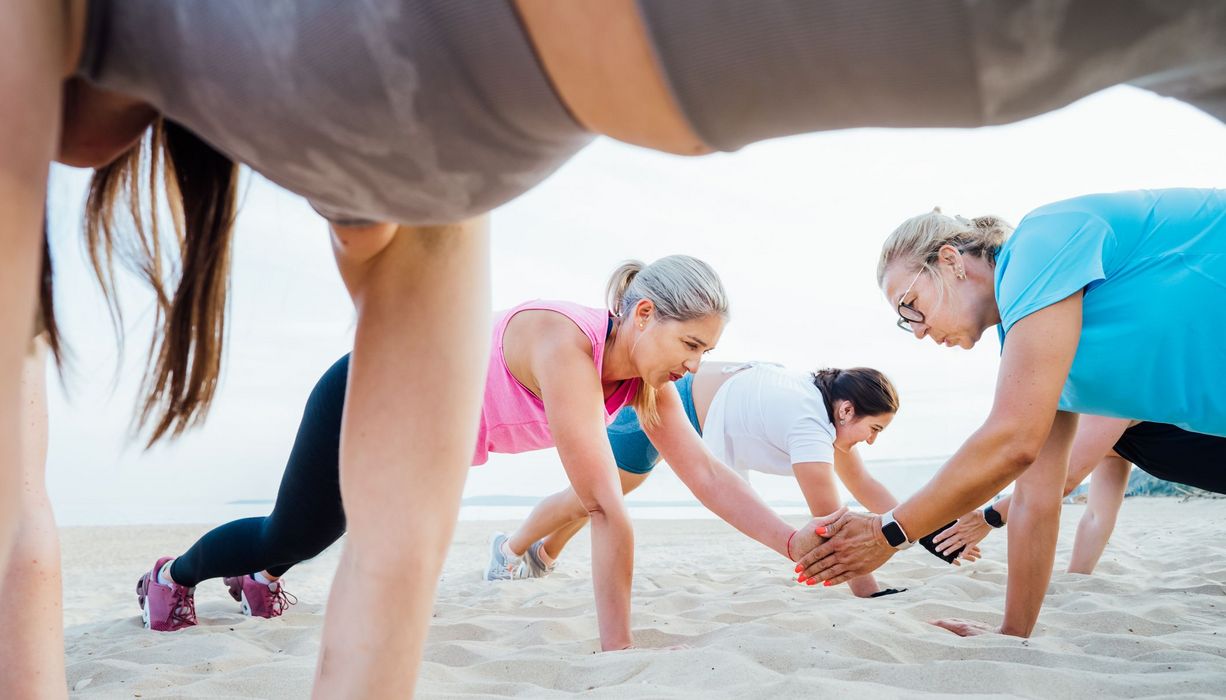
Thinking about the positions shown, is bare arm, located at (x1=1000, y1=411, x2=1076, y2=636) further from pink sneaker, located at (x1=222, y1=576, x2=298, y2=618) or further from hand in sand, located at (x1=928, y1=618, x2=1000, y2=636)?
pink sneaker, located at (x1=222, y1=576, x2=298, y2=618)

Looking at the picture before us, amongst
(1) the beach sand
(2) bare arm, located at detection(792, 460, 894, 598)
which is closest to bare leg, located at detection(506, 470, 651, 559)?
(1) the beach sand

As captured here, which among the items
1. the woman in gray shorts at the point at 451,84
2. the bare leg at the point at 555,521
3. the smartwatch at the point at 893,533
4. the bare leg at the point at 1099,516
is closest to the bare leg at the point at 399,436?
the woman in gray shorts at the point at 451,84

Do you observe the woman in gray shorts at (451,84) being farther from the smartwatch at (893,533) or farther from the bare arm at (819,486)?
the bare arm at (819,486)

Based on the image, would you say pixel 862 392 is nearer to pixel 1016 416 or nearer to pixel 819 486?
pixel 819 486

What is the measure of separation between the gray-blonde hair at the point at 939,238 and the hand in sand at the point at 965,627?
1.00m

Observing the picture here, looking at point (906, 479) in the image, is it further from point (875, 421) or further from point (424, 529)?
point (424, 529)

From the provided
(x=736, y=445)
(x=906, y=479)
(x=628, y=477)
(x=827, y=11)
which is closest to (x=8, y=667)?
(x=827, y=11)

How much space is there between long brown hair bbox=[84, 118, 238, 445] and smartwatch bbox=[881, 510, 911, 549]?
7.02ft

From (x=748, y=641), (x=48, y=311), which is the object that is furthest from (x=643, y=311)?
(x=48, y=311)

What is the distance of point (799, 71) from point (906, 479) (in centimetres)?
1902

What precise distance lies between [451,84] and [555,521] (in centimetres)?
419

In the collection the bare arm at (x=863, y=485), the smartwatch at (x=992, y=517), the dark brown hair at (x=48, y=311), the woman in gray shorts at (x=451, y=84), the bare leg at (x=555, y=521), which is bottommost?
the bare leg at (x=555, y=521)

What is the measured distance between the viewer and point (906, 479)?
18328 mm

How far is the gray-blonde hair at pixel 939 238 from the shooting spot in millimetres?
2715
